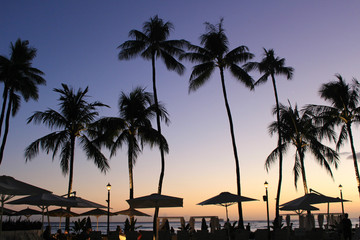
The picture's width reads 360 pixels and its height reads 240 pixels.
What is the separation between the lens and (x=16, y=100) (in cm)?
2942

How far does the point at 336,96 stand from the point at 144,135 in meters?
16.1

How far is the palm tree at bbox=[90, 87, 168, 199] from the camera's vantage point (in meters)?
27.8

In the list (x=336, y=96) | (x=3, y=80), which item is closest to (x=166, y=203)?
(x=3, y=80)

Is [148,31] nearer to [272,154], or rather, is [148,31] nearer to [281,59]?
[281,59]

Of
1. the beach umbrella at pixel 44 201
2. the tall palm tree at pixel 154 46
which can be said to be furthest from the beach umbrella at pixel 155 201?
the tall palm tree at pixel 154 46

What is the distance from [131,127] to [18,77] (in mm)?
9415

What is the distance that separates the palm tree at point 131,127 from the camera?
27.8 m

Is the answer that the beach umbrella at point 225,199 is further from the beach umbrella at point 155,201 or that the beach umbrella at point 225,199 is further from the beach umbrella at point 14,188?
the beach umbrella at point 14,188

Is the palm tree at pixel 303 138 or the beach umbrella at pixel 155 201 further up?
the palm tree at pixel 303 138

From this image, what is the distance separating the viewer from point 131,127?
28.2 m

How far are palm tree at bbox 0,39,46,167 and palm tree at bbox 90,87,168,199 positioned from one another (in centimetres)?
623

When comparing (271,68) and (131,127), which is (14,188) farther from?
(271,68)

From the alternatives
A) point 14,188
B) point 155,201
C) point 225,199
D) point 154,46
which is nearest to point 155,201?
point 155,201

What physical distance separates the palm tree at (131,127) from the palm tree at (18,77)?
245 inches
